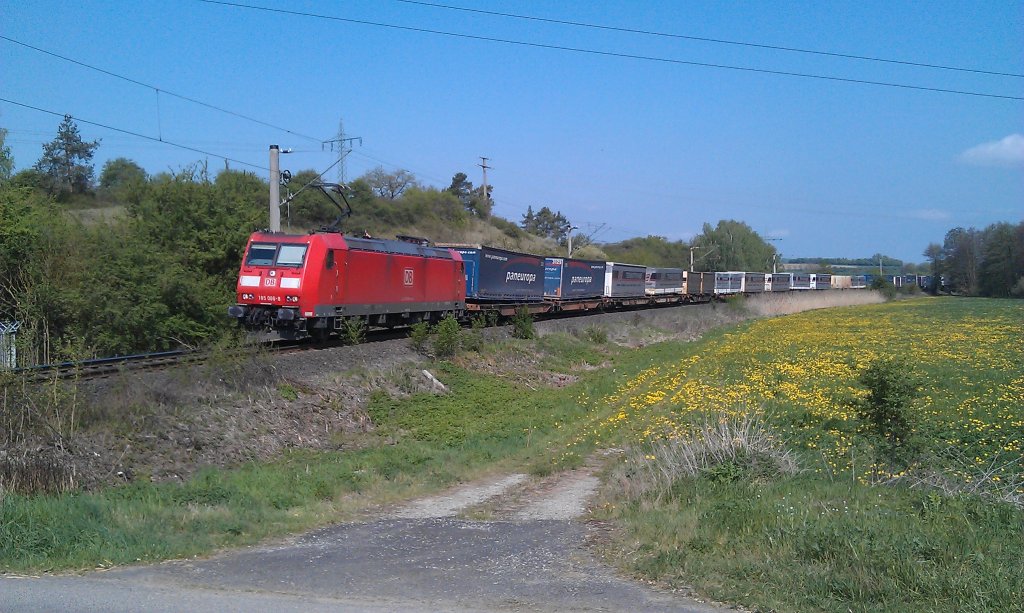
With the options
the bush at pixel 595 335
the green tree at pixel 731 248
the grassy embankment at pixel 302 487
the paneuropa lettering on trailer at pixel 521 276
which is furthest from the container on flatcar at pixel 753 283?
the grassy embankment at pixel 302 487

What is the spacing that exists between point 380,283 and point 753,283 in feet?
203

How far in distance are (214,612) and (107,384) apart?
9452mm

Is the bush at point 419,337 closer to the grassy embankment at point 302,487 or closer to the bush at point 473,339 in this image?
the grassy embankment at point 302,487

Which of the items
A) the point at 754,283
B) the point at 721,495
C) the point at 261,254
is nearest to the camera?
the point at 721,495

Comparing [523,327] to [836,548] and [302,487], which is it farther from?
[836,548]

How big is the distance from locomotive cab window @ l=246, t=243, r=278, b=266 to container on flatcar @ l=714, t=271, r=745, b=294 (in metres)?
54.7

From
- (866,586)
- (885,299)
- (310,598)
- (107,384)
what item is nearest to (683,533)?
(866,586)

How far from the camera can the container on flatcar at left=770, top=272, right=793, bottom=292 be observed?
8425 cm

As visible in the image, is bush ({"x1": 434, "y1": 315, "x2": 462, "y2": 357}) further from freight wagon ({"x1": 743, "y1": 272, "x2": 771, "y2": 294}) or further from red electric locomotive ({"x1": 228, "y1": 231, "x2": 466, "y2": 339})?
freight wagon ({"x1": 743, "y1": 272, "x2": 771, "y2": 294})

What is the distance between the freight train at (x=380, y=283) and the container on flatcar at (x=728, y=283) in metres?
28.7

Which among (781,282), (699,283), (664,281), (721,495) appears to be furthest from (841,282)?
(721,495)

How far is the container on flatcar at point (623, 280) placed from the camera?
163 ft

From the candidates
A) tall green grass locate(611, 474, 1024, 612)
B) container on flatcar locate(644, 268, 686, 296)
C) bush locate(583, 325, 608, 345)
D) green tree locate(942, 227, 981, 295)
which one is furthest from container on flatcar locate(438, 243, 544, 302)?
green tree locate(942, 227, 981, 295)

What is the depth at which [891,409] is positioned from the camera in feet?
34.3
